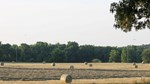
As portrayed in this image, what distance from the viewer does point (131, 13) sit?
30594 mm

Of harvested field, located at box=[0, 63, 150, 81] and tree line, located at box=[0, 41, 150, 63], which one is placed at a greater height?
tree line, located at box=[0, 41, 150, 63]

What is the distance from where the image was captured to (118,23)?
3158 centimetres

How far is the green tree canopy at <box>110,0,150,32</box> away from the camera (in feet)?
98.7

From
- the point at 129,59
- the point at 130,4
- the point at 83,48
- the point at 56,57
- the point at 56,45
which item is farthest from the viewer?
the point at 56,45

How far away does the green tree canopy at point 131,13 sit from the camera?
98.7 feet

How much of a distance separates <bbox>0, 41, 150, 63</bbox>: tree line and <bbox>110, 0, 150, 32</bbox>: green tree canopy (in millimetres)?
114542

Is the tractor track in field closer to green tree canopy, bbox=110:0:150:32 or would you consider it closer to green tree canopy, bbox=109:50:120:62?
green tree canopy, bbox=110:0:150:32

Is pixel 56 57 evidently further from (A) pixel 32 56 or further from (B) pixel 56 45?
(B) pixel 56 45

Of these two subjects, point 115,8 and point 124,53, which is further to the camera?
point 124,53

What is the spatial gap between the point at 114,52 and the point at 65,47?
23606 mm

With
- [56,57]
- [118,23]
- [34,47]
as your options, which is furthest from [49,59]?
[118,23]

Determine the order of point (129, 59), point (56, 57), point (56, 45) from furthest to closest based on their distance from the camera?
point (56, 45), point (129, 59), point (56, 57)

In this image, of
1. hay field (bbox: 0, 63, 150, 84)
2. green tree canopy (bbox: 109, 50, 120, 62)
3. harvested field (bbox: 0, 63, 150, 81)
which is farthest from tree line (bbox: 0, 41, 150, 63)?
hay field (bbox: 0, 63, 150, 84)

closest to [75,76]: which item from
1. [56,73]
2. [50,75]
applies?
[50,75]
